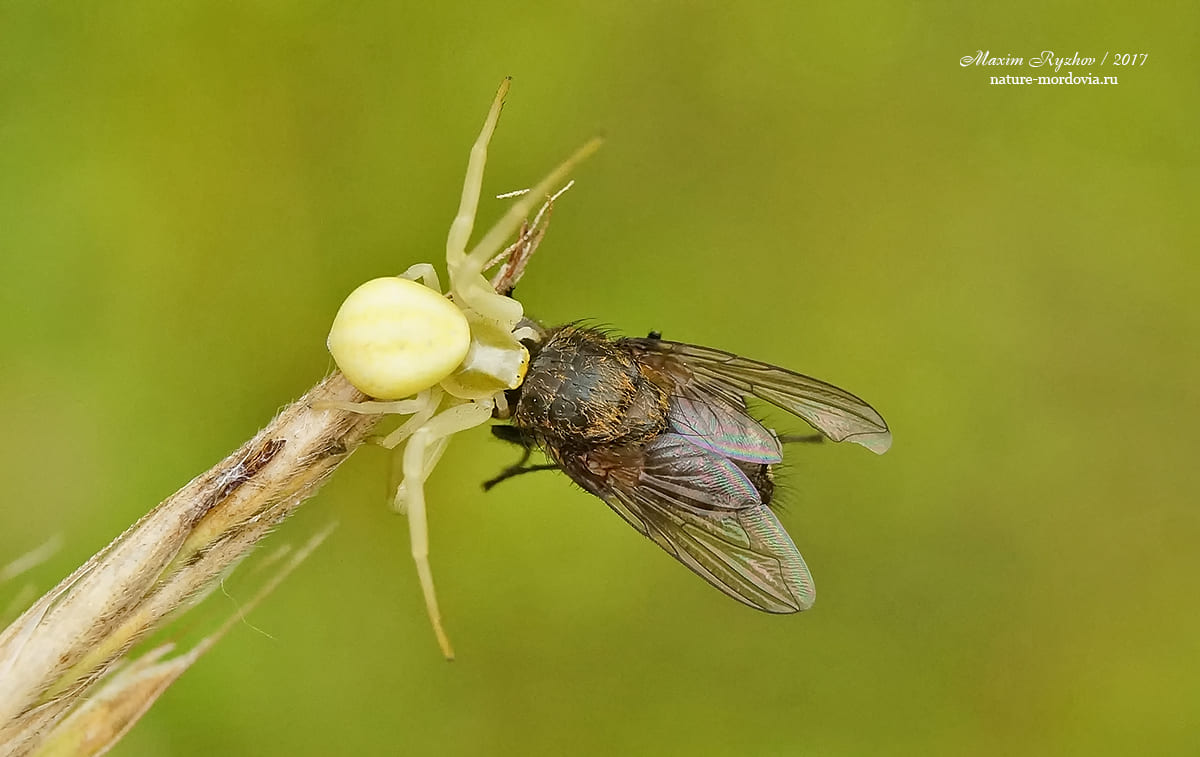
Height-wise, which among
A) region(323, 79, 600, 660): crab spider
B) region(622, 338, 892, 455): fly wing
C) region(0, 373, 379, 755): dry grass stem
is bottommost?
region(0, 373, 379, 755): dry grass stem

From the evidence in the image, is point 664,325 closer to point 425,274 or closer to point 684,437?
point 684,437

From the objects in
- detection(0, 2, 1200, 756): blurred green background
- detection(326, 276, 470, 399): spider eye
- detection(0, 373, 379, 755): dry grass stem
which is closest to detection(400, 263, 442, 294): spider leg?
detection(326, 276, 470, 399): spider eye

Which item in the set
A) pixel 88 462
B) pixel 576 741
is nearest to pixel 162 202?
pixel 88 462

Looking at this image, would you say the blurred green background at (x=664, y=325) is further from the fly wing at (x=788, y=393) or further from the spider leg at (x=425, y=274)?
the spider leg at (x=425, y=274)

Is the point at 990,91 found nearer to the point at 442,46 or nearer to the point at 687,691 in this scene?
the point at 442,46

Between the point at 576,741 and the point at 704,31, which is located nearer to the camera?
the point at 576,741

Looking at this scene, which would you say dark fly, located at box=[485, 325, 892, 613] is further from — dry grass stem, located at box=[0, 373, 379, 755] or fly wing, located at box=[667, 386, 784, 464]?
dry grass stem, located at box=[0, 373, 379, 755]
